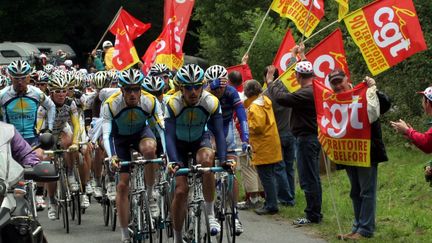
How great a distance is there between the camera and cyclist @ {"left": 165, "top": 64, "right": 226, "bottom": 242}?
35.9 ft

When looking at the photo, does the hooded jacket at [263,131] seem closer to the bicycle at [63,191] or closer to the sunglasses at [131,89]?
the bicycle at [63,191]

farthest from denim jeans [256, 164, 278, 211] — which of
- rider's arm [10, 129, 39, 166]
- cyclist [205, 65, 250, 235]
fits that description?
rider's arm [10, 129, 39, 166]

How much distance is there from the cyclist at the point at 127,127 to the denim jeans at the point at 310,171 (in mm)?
2218

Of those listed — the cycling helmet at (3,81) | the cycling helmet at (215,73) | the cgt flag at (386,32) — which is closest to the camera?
the cgt flag at (386,32)

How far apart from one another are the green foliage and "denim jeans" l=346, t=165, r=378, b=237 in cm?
655

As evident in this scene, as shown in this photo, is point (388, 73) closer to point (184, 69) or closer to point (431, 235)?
point (431, 235)

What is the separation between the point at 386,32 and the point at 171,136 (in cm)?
342

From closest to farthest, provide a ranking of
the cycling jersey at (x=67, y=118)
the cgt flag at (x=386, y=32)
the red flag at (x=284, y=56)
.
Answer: the cgt flag at (x=386, y=32) → the cycling jersey at (x=67, y=118) → the red flag at (x=284, y=56)

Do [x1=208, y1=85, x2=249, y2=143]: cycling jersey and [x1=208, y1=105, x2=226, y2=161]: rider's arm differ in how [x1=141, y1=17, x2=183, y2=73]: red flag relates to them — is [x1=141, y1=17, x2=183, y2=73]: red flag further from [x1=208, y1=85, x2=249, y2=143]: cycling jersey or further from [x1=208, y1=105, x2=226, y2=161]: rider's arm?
[x1=208, y1=105, x2=226, y2=161]: rider's arm

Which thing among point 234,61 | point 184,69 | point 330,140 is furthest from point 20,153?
point 234,61

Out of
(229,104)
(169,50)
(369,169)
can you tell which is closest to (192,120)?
(369,169)

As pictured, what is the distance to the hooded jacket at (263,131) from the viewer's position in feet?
48.5

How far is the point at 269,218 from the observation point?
47.9 feet

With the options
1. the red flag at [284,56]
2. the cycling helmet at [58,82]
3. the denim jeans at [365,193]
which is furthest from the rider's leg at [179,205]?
the red flag at [284,56]
